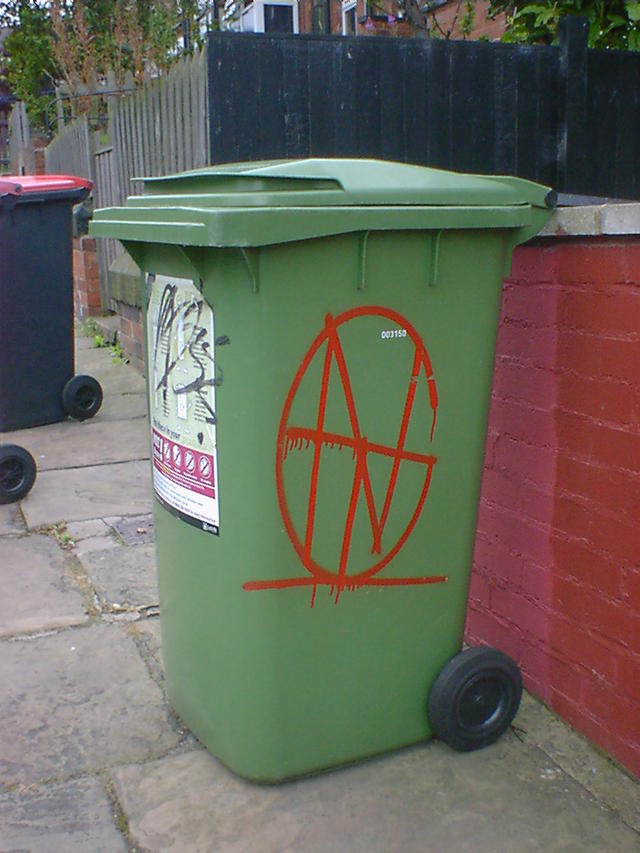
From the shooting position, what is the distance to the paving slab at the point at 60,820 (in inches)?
103

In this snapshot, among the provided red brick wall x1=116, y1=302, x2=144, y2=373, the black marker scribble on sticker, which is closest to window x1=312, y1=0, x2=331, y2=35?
red brick wall x1=116, y1=302, x2=144, y2=373

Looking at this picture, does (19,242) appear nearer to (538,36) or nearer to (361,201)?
(538,36)

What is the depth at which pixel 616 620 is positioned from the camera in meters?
2.88

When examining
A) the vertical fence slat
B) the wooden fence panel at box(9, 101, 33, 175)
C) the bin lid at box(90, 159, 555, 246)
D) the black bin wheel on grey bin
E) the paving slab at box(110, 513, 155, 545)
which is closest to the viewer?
the bin lid at box(90, 159, 555, 246)

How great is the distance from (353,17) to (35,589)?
1275cm

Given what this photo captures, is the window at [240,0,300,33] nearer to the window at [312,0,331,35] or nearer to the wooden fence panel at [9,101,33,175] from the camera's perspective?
the wooden fence panel at [9,101,33,175]

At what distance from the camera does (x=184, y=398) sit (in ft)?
9.04

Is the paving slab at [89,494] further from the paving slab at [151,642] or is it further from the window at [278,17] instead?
the window at [278,17]

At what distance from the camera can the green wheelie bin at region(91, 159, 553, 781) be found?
8.25 feet

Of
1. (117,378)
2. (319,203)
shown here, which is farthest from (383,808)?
(117,378)

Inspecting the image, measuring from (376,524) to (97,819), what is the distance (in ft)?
3.52

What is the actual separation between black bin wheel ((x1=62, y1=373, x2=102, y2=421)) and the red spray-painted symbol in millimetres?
4474

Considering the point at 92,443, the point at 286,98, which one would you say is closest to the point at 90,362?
the point at 92,443

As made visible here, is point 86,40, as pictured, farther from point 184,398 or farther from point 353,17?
point 184,398
